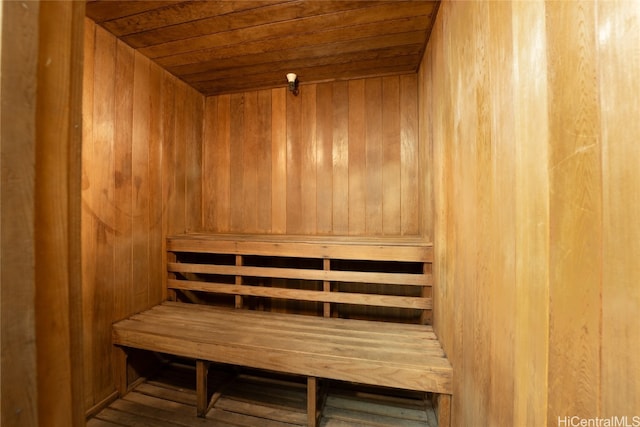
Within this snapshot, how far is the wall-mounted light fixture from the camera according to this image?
2.21 meters

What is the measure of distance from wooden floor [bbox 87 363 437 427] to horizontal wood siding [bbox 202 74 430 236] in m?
1.30

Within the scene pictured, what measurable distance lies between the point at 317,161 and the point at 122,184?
5.32 ft

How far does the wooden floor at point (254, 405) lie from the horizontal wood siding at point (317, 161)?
1.30 meters

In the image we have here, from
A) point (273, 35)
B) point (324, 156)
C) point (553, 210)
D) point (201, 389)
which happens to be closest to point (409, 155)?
point (324, 156)

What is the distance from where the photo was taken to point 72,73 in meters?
0.42

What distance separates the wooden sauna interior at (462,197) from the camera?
1.18 ft

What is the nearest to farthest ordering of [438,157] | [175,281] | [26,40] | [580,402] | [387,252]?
[26,40] → [580,402] → [438,157] → [387,252] → [175,281]

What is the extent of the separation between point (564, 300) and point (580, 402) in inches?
8.4

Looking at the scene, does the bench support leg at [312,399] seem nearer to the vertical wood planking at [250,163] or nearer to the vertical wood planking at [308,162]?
the vertical wood planking at [308,162]

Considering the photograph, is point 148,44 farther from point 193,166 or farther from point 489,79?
point 489,79

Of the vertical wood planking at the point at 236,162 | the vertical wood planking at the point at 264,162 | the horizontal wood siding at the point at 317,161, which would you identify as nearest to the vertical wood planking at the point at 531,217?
the horizontal wood siding at the point at 317,161

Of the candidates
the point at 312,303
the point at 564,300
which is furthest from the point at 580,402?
the point at 312,303

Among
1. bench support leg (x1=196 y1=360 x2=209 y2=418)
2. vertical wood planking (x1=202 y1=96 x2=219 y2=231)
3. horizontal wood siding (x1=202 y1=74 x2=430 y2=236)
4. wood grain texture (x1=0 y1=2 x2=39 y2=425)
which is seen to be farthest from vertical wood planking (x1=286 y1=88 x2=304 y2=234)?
wood grain texture (x1=0 y1=2 x2=39 y2=425)

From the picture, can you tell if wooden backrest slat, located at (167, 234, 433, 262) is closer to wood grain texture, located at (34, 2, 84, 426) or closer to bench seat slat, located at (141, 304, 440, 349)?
bench seat slat, located at (141, 304, 440, 349)
